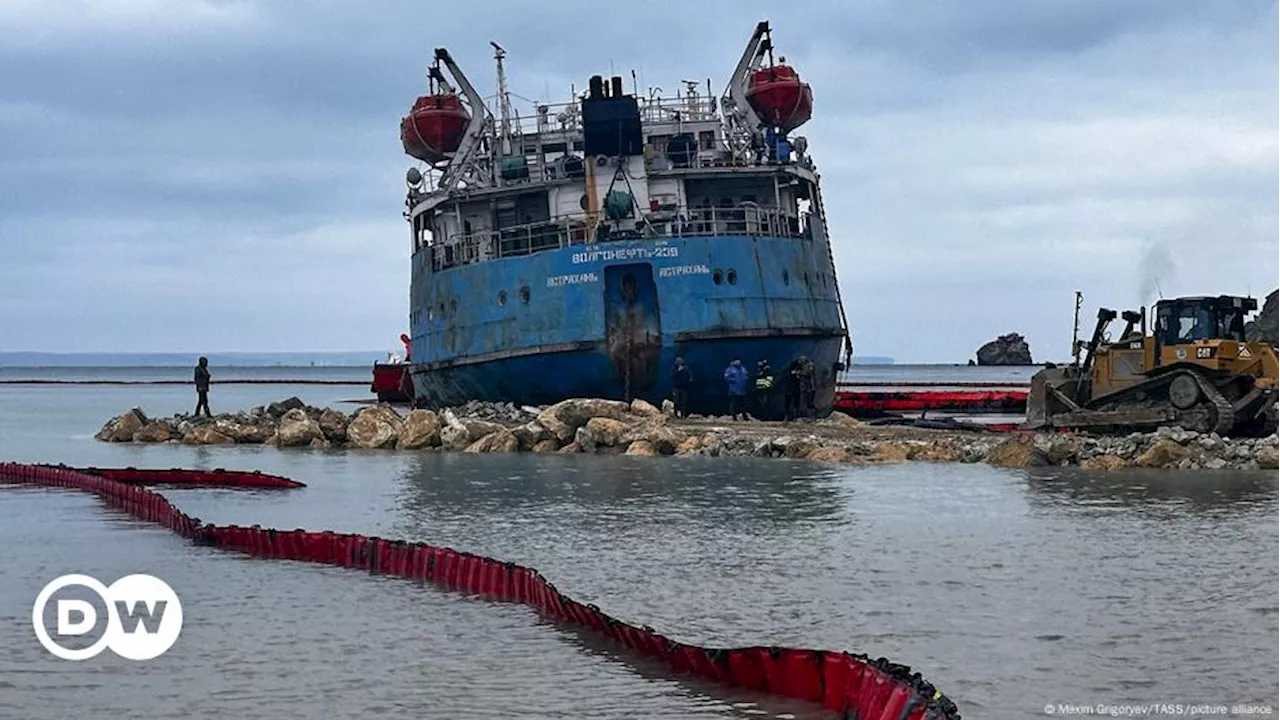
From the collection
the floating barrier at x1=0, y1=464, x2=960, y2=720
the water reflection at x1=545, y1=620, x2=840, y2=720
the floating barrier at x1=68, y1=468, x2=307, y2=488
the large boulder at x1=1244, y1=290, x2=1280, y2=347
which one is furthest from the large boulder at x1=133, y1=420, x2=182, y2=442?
the large boulder at x1=1244, y1=290, x2=1280, y2=347

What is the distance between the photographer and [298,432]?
34625 mm

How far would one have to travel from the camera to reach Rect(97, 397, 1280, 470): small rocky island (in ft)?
82.8

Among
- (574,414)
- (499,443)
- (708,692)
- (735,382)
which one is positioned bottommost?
(708,692)

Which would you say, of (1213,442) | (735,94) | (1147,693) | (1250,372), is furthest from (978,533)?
(735,94)

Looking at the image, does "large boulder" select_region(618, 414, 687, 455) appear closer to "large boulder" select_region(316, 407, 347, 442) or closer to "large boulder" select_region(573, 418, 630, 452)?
"large boulder" select_region(573, 418, 630, 452)

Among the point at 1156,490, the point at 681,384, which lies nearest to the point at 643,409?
the point at 681,384

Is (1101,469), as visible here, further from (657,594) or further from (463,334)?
(463,334)

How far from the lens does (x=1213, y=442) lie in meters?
25.1

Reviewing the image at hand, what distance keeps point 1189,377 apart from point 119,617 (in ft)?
64.1

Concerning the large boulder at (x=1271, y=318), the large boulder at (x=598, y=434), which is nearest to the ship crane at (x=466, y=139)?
the large boulder at (x=598, y=434)

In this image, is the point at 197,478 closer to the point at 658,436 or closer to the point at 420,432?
the point at 420,432

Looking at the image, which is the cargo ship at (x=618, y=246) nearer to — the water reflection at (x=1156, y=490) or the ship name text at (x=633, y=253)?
the ship name text at (x=633, y=253)

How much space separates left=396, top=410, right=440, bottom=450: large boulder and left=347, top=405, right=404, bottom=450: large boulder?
25cm

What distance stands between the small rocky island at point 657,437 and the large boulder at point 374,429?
28mm
